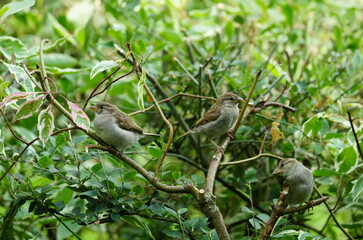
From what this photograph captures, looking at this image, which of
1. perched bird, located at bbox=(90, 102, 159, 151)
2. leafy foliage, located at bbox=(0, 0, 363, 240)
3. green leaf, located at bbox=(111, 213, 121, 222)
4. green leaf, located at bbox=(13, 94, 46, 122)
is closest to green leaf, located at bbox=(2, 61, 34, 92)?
leafy foliage, located at bbox=(0, 0, 363, 240)

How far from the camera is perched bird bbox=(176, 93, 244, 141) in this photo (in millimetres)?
3354

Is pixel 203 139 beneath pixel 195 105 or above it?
beneath

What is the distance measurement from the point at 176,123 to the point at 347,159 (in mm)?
1220

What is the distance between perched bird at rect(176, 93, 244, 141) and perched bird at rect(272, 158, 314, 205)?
75 centimetres

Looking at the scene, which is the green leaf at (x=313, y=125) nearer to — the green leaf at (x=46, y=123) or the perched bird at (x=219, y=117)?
the perched bird at (x=219, y=117)

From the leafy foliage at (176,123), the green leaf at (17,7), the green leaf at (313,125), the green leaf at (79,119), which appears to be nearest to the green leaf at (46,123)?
the leafy foliage at (176,123)

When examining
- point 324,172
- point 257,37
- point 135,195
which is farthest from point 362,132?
point 257,37

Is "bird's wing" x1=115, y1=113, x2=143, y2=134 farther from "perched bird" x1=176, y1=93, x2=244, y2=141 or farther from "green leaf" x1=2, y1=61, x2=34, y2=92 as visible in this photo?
"green leaf" x1=2, y1=61, x2=34, y2=92

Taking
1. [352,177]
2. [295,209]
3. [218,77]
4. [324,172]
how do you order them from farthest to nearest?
[218,77] < [352,177] < [324,172] < [295,209]

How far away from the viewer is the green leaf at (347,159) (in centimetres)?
288

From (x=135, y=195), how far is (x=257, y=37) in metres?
2.60

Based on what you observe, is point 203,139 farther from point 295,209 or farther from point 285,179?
point 295,209

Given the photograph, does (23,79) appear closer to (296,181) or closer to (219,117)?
(296,181)

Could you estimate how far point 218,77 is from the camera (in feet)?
11.5
